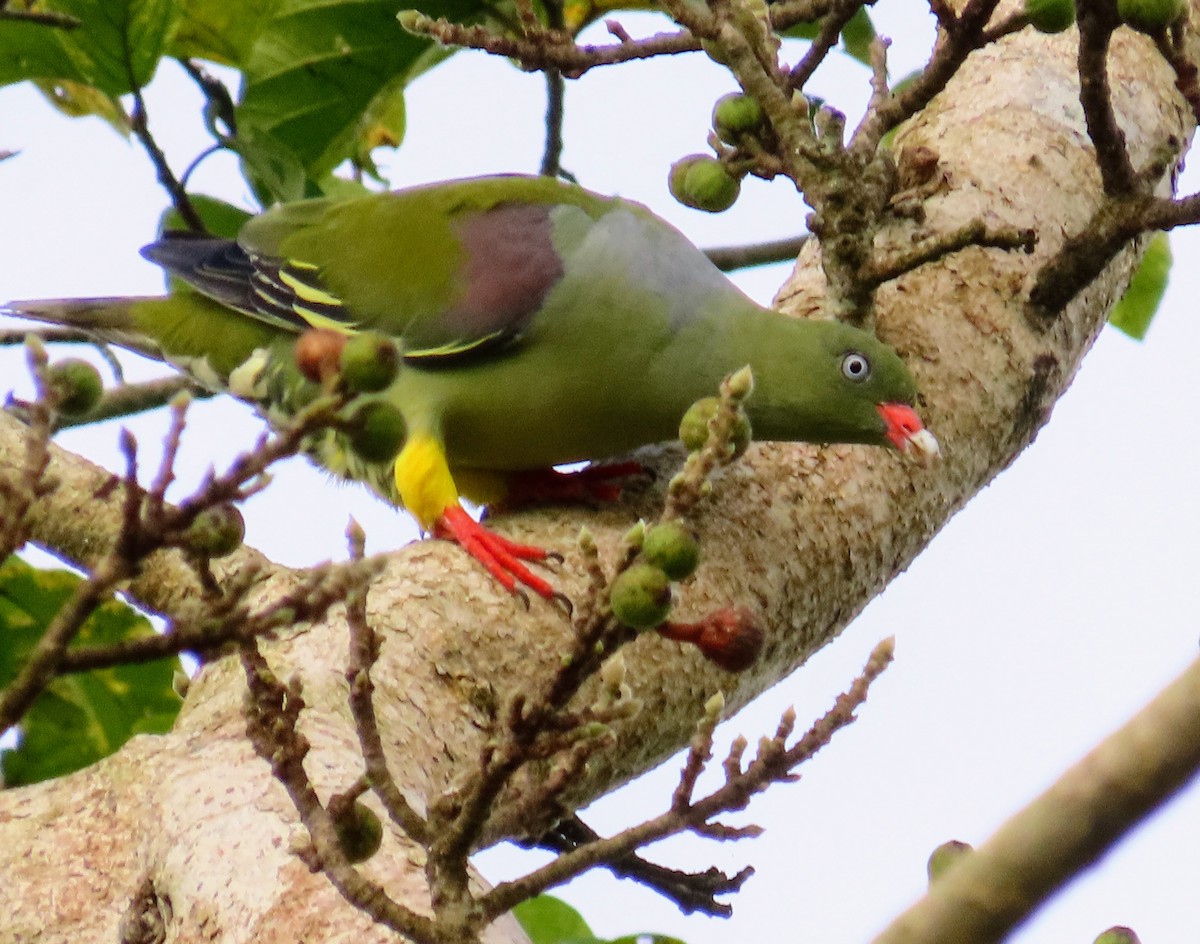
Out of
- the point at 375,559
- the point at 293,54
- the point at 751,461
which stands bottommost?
the point at 375,559

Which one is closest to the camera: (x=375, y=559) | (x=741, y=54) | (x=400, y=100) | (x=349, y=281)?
(x=375, y=559)

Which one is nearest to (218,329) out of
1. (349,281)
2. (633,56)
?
(349,281)

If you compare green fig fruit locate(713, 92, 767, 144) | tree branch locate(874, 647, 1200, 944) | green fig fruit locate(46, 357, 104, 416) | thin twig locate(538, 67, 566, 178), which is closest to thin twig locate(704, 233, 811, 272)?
thin twig locate(538, 67, 566, 178)

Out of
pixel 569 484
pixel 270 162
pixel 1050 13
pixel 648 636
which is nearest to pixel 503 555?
pixel 648 636

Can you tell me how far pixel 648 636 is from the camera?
2.50 meters

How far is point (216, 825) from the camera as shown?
70.5 inches

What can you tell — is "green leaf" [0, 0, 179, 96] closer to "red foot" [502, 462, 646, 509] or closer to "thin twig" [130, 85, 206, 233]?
"thin twig" [130, 85, 206, 233]

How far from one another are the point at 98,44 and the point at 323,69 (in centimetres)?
65

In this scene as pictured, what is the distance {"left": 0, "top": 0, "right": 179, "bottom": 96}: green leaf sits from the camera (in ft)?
11.0

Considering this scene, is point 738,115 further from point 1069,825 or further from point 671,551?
point 1069,825

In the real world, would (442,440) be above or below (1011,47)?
below

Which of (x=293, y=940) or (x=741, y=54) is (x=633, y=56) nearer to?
(x=741, y=54)

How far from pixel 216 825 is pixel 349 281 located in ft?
→ 6.94

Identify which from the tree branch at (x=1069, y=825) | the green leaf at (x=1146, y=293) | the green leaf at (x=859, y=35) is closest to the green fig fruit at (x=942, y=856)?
the tree branch at (x=1069, y=825)
